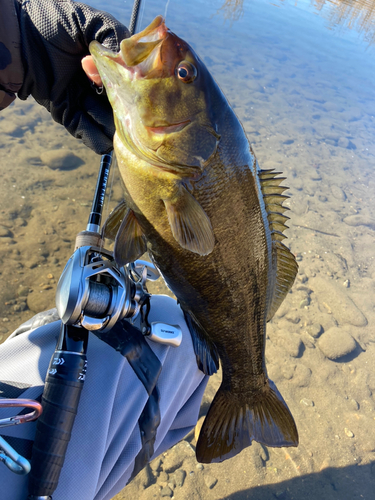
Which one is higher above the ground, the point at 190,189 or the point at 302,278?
the point at 190,189

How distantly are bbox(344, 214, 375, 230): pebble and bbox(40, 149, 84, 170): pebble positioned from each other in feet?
15.6

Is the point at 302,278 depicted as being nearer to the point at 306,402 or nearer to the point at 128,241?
the point at 306,402

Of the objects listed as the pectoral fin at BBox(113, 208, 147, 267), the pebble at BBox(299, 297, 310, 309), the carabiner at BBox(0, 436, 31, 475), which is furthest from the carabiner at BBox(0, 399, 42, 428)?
the pebble at BBox(299, 297, 310, 309)

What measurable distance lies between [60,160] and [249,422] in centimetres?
463

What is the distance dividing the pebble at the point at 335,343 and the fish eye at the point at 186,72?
364 cm

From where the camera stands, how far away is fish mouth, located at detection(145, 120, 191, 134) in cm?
126

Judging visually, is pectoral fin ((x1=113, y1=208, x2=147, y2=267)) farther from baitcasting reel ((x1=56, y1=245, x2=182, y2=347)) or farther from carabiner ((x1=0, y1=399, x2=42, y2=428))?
carabiner ((x1=0, y1=399, x2=42, y2=428))

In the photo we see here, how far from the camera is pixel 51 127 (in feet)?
19.0

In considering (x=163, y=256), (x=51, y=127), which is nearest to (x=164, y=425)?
(x=163, y=256)

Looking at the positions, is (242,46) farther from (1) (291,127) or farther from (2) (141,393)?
(2) (141,393)

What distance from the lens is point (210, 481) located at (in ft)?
8.86

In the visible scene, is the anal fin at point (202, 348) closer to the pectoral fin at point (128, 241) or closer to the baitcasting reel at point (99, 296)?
the baitcasting reel at point (99, 296)

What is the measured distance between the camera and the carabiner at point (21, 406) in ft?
3.45

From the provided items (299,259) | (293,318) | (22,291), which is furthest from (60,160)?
(293,318)
